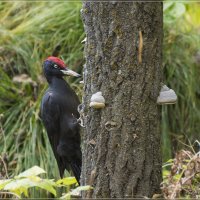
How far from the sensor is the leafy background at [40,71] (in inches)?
175

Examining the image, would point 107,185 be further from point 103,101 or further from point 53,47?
point 53,47

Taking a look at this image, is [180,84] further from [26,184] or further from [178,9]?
[26,184]

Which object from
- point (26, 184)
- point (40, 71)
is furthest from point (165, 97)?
point (40, 71)

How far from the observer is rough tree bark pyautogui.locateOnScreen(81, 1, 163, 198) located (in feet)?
8.38

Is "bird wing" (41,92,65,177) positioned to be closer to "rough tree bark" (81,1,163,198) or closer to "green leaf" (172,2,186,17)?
"rough tree bark" (81,1,163,198)

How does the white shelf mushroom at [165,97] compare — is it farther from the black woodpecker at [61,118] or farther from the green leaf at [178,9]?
the green leaf at [178,9]

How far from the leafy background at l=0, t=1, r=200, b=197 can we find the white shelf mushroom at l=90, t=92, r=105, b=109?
5.86ft

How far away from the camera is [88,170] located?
8.91 feet

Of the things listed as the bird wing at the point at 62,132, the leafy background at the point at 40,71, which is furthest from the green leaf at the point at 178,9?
the bird wing at the point at 62,132

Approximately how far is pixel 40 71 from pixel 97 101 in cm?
213

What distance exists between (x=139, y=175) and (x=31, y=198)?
1.84 metres

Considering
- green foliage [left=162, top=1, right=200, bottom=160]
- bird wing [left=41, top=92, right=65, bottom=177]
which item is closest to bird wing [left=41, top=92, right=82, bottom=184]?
bird wing [left=41, top=92, right=65, bottom=177]

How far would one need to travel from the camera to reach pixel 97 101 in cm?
259

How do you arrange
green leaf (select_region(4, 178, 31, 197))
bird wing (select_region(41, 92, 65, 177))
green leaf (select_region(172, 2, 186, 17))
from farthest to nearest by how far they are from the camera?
green leaf (select_region(172, 2, 186, 17)), bird wing (select_region(41, 92, 65, 177)), green leaf (select_region(4, 178, 31, 197))
